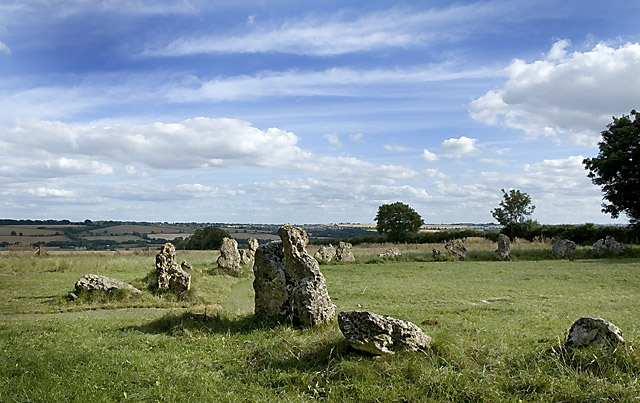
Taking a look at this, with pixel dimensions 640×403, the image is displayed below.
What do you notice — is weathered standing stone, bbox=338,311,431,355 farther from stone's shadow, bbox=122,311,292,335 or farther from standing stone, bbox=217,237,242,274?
standing stone, bbox=217,237,242,274

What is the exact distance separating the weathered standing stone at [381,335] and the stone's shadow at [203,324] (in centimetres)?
303

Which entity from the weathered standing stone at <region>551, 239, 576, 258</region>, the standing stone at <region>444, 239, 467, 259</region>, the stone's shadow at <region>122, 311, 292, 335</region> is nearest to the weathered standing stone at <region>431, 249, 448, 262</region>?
the standing stone at <region>444, 239, 467, 259</region>

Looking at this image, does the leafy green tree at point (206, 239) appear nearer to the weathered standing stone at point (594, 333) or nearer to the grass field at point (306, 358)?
the grass field at point (306, 358)

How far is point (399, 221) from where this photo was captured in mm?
66250

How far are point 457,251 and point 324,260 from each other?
9.38 metres

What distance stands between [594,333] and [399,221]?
59.3 meters

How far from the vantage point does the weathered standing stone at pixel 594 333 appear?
23.4 feet

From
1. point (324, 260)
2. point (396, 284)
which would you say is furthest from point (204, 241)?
point (396, 284)

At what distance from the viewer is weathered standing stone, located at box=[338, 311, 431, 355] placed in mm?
7566

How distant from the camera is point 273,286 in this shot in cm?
1120

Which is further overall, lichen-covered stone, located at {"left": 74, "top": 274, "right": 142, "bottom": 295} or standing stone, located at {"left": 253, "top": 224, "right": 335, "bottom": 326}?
lichen-covered stone, located at {"left": 74, "top": 274, "right": 142, "bottom": 295}

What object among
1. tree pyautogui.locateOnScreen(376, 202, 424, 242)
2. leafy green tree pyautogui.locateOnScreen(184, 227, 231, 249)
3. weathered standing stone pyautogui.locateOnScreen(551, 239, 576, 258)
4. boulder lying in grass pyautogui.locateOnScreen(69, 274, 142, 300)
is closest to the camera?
boulder lying in grass pyautogui.locateOnScreen(69, 274, 142, 300)

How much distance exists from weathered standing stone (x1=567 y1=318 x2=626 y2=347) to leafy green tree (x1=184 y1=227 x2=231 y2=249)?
52.1 meters

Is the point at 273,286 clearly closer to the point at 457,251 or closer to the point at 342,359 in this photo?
the point at 342,359
